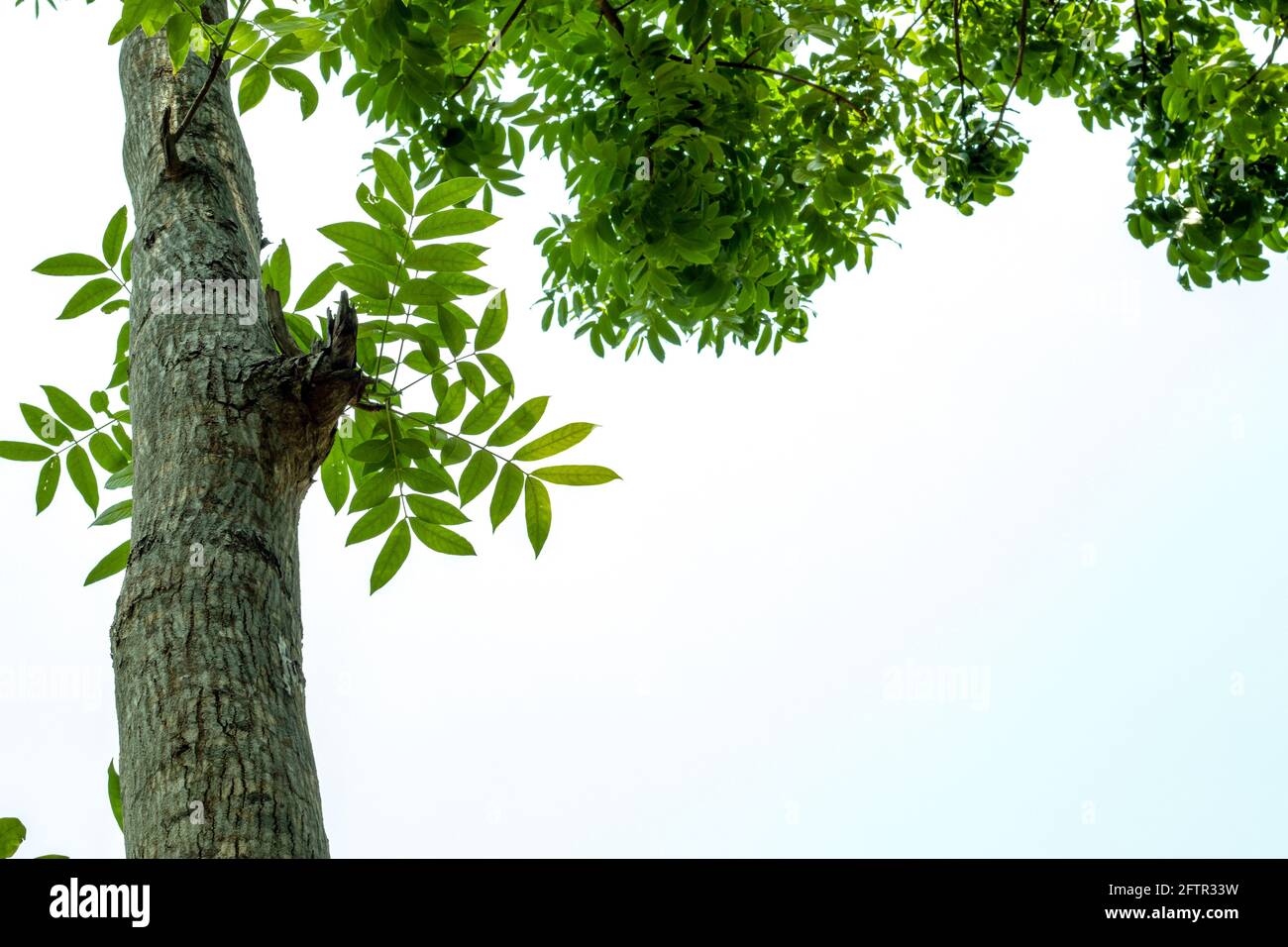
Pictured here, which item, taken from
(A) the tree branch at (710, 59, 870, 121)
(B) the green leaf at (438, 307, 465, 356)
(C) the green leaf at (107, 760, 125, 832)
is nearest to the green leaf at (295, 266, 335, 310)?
(B) the green leaf at (438, 307, 465, 356)

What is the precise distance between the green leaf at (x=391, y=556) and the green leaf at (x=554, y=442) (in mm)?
220

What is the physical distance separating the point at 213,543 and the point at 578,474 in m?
0.56

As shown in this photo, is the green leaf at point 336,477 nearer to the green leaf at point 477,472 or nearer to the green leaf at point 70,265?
the green leaf at point 477,472

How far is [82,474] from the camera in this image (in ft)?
6.91

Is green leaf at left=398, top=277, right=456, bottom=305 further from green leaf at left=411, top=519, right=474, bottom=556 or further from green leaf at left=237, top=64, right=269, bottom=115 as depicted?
green leaf at left=237, top=64, right=269, bottom=115

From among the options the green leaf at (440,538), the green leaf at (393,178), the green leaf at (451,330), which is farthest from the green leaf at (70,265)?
the green leaf at (440,538)

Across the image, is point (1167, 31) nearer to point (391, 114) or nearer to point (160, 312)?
point (391, 114)

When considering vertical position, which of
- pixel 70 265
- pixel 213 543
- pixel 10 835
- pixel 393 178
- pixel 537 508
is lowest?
pixel 10 835

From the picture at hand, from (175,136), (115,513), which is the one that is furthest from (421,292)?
(115,513)

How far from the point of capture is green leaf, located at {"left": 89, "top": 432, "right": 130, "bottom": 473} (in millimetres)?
2113

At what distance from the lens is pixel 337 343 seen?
1405mm

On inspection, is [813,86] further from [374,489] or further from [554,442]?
[374,489]
